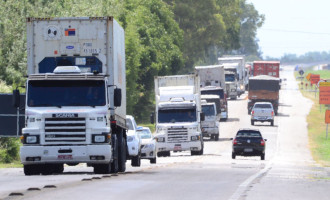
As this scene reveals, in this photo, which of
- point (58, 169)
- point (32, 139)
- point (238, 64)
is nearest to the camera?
point (32, 139)

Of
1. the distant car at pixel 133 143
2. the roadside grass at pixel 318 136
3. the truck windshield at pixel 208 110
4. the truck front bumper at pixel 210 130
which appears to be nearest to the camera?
the distant car at pixel 133 143

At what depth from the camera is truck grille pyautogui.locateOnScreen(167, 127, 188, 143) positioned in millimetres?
43938

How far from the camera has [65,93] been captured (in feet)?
76.1

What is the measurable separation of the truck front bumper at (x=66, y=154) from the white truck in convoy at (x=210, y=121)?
3542cm

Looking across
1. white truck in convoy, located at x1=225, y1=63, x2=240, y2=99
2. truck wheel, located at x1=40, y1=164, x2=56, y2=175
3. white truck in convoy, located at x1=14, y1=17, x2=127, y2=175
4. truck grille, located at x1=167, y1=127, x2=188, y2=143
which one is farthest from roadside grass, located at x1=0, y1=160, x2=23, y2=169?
white truck in convoy, located at x1=225, y1=63, x2=240, y2=99

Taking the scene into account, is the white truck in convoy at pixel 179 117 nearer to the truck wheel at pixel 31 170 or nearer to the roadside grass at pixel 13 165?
the roadside grass at pixel 13 165

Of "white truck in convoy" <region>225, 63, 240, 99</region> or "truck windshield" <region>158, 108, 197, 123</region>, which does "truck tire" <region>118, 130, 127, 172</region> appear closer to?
"truck windshield" <region>158, 108, 197, 123</region>

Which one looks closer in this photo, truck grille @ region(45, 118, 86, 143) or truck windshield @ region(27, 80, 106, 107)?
truck grille @ region(45, 118, 86, 143)

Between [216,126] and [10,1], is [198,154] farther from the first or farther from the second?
[10,1]

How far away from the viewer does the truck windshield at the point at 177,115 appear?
Result: 43.5 meters

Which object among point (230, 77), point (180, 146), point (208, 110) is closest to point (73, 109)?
point (180, 146)

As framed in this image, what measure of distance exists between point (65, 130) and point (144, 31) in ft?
195

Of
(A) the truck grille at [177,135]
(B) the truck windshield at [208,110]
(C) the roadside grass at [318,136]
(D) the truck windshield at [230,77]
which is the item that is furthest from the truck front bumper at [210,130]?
(D) the truck windshield at [230,77]

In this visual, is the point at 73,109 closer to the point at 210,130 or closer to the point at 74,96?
the point at 74,96
